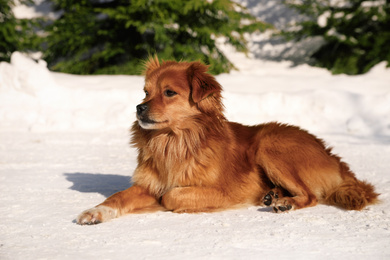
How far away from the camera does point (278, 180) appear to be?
426 centimetres

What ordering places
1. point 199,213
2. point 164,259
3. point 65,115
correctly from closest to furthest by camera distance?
point 164,259 → point 199,213 → point 65,115

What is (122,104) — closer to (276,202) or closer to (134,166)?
(134,166)

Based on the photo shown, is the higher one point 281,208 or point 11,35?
point 11,35

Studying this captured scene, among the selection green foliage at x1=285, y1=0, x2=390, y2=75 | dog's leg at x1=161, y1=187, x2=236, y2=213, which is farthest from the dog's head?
green foliage at x1=285, y1=0, x2=390, y2=75

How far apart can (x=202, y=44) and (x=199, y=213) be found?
9419 mm

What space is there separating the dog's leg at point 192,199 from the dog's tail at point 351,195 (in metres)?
1.10

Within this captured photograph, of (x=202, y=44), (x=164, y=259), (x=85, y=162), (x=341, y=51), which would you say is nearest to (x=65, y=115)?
(x=85, y=162)

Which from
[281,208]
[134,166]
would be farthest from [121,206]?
[134,166]

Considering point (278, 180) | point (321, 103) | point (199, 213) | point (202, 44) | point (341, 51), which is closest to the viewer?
point (199, 213)

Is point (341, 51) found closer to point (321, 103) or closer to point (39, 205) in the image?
point (321, 103)

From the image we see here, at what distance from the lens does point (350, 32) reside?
1381 cm

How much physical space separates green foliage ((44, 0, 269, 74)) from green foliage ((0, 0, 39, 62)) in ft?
1.91

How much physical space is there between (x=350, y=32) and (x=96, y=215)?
12.1m

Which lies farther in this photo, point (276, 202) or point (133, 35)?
point (133, 35)
